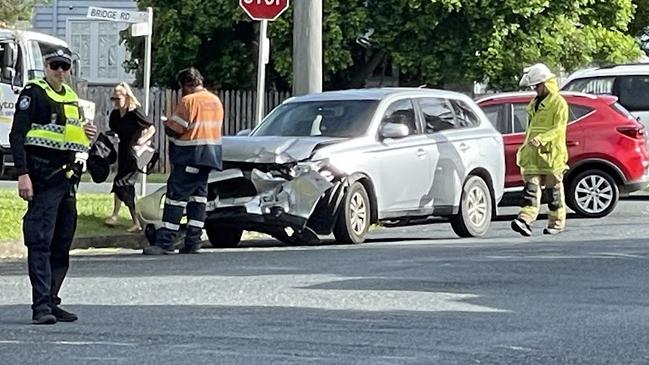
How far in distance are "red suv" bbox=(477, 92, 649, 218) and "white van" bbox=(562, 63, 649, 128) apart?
13.9 feet

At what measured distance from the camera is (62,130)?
9.92 metres

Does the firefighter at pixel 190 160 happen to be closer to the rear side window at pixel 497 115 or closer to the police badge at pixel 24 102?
the police badge at pixel 24 102

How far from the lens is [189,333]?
30.5ft

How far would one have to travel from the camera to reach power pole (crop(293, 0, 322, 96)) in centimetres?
1975

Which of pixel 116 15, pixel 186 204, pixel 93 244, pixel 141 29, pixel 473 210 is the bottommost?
pixel 93 244

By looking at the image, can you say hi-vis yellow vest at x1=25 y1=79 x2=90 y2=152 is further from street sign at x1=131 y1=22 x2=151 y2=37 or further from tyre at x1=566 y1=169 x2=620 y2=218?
tyre at x1=566 y1=169 x2=620 y2=218

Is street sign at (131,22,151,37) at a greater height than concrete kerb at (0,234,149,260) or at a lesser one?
greater

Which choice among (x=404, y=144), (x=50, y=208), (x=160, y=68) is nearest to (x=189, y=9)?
(x=160, y=68)

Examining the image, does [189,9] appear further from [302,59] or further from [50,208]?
[50,208]

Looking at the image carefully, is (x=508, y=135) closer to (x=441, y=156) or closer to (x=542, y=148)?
(x=542, y=148)

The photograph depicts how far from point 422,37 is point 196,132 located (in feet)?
54.8

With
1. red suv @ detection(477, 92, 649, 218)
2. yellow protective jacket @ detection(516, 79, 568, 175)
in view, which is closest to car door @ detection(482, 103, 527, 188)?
red suv @ detection(477, 92, 649, 218)

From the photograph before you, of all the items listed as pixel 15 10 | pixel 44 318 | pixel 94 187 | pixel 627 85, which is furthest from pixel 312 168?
pixel 15 10

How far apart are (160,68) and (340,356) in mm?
24879
